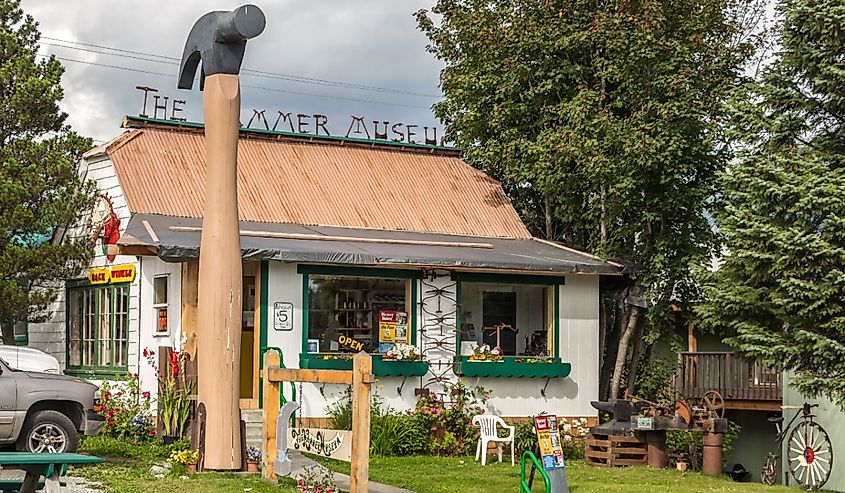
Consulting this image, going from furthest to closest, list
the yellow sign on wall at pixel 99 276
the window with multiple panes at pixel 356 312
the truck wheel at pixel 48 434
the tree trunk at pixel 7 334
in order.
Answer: the tree trunk at pixel 7 334, the yellow sign on wall at pixel 99 276, the window with multiple panes at pixel 356 312, the truck wheel at pixel 48 434

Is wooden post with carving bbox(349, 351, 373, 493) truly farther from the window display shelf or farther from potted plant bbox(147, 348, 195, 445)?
the window display shelf

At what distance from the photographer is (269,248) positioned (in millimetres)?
17641

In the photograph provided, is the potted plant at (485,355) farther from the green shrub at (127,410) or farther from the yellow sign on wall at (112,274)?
the yellow sign on wall at (112,274)

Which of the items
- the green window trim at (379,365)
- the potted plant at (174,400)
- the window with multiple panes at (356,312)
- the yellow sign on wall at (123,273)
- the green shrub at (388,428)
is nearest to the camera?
the potted plant at (174,400)

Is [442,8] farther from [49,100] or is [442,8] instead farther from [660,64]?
[49,100]

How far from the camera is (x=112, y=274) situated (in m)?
20.2

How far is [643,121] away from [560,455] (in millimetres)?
8235

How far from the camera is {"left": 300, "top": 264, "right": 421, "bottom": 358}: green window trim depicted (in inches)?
731

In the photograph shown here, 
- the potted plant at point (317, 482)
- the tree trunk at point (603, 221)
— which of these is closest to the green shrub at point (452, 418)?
the tree trunk at point (603, 221)

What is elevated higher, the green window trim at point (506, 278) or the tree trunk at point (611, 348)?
the green window trim at point (506, 278)

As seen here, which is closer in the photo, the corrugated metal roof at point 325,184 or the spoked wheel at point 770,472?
the spoked wheel at point 770,472

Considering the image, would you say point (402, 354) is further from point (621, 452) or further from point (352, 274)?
point (621, 452)

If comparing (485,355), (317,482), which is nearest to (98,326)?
(485,355)

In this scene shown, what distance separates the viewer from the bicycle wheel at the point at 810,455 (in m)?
18.2
